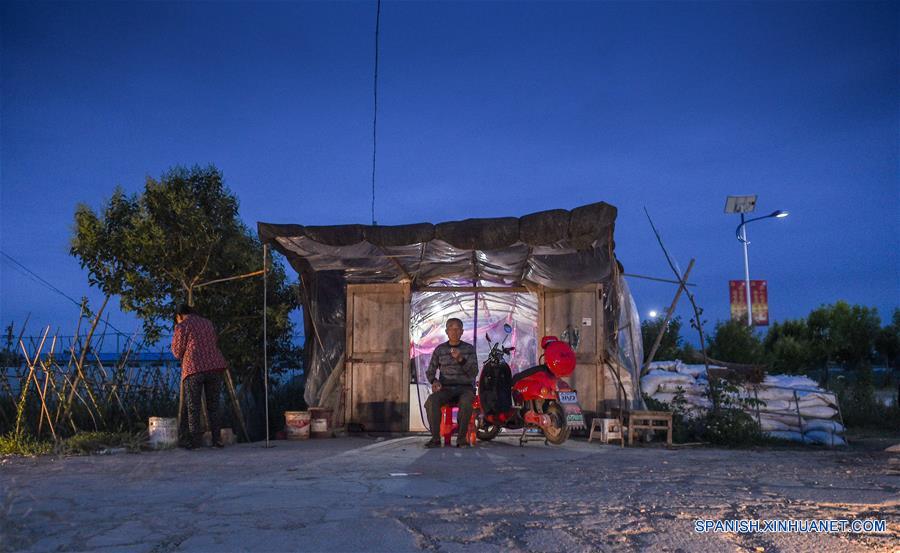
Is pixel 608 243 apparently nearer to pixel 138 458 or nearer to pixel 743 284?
pixel 138 458

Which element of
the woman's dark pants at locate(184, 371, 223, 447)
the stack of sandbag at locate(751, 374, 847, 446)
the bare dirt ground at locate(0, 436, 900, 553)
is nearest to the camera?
the bare dirt ground at locate(0, 436, 900, 553)

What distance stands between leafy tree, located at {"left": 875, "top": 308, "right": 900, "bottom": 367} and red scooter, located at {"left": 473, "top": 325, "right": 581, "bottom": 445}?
2047cm

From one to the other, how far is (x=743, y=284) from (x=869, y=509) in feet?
67.0

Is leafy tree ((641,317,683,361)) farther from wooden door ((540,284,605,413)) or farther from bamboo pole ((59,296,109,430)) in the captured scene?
bamboo pole ((59,296,109,430))

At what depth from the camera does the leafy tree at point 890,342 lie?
81.5 ft

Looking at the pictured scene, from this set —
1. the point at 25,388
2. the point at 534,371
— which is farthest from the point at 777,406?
the point at 25,388

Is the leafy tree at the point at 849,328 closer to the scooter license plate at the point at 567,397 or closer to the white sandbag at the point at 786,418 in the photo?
the white sandbag at the point at 786,418

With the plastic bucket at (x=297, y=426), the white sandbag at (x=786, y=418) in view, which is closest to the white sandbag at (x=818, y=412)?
the white sandbag at (x=786, y=418)

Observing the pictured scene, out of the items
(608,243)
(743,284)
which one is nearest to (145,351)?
(608,243)

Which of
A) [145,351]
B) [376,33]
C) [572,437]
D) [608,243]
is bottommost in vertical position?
[572,437]

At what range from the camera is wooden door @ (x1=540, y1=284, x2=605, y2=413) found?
10.3 metres

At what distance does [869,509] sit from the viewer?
4.34 meters

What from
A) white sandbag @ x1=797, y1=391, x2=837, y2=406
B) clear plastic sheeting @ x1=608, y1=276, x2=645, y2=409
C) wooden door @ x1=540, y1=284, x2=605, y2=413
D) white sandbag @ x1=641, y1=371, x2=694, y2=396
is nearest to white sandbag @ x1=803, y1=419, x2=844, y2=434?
white sandbag @ x1=797, y1=391, x2=837, y2=406

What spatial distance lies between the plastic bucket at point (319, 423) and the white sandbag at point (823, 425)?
20.1 ft
